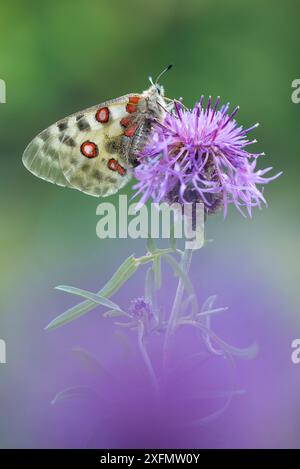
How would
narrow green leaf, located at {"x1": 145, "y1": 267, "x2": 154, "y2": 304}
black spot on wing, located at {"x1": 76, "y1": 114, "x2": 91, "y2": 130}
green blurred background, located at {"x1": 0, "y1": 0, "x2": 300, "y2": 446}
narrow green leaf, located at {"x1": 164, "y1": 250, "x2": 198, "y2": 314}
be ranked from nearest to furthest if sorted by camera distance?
narrow green leaf, located at {"x1": 164, "y1": 250, "x2": 198, "y2": 314} < narrow green leaf, located at {"x1": 145, "y1": 267, "x2": 154, "y2": 304} < black spot on wing, located at {"x1": 76, "y1": 114, "x2": 91, "y2": 130} < green blurred background, located at {"x1": 0, "y1": 0, "x2": 300, "y2": 446}

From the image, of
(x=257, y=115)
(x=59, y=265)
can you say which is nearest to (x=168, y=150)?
(x=59, y=265)

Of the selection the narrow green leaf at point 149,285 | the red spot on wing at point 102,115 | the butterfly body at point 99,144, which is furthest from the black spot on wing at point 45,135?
the narrow green leaf at point 149,285

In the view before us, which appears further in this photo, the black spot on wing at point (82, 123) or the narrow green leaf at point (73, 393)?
the black spot on wing at point (82, 123)

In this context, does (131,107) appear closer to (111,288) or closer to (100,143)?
(100,143)

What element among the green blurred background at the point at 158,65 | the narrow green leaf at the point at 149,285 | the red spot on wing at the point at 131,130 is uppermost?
the green blurred background at the point at 158,65

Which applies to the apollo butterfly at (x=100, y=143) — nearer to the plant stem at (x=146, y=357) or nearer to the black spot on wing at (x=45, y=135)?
the black spot on wing at (x=45, y=135)

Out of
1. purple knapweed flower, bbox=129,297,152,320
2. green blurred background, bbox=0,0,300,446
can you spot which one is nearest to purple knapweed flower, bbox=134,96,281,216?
purple knapweed flower, bbox=129,297,152,320

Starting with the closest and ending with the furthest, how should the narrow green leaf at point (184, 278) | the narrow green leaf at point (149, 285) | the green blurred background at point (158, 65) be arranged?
→ the narrow green leaf at point (184, 278)
the narrow green leaf at point (149, 285)
the green blurred background at point (158, 65)

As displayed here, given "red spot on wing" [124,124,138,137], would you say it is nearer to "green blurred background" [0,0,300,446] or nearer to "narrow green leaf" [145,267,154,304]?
"narrow green leaf" [145,267,154,304]
